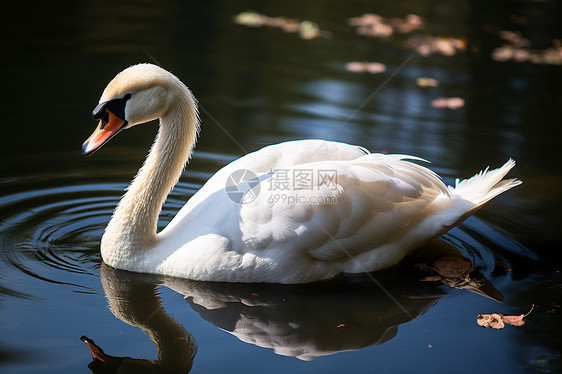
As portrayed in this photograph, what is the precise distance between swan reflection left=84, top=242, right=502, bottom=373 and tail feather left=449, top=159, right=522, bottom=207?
65 cm

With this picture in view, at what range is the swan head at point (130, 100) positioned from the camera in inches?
196

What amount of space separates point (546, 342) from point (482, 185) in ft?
4.80

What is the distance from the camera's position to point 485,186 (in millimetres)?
5699

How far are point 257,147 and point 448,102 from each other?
3.33 meters

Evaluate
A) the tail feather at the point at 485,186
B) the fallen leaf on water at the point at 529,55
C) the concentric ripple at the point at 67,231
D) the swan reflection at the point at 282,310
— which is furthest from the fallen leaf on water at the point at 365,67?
the swan reflection at the point at 282,310

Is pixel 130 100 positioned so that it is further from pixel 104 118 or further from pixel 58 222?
pixel 58 222

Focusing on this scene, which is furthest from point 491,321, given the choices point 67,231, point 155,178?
point 67,231

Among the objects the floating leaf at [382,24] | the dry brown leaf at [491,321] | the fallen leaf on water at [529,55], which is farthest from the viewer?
the floating leaf at [382,24]

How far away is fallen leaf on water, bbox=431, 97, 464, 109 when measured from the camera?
970 cm

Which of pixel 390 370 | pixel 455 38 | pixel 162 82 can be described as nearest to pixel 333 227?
pixel 390 370

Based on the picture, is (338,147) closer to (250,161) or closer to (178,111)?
(250,161)

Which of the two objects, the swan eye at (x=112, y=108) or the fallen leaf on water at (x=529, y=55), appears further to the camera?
the fallen leaf on water at (x=529, y=55)

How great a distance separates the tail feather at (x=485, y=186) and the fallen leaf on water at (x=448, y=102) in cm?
404

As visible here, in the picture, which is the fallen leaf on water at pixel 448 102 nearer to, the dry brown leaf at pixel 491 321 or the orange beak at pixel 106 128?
the dry brown leaf at pixel 491 321
